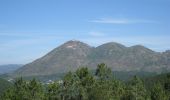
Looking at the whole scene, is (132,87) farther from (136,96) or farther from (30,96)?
(30,96)

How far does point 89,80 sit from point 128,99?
20.7 m

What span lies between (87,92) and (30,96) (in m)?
21.7

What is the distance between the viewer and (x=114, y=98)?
415ft

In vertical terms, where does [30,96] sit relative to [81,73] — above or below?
below

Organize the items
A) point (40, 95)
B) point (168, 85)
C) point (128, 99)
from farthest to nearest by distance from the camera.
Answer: point (168, 85), point (128, 99), point (40, 95)

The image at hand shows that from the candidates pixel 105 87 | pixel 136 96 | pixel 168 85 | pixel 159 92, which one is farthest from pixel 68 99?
pixel 168 85

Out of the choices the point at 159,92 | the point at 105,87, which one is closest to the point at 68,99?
the point at 105,87

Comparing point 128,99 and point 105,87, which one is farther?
point 128,99

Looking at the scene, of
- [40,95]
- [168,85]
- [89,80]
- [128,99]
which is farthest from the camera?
[168,85]

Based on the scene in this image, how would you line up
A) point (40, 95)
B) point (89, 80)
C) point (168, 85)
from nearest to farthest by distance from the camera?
point (40, 95) < point (89, 80) < point (168, 85)

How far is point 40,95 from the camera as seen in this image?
126m

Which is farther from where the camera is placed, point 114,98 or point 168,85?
point 168,85

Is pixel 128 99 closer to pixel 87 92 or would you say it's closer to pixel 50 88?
pixel 87 92

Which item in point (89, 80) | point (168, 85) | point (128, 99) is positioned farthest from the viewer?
point (168, 85)
